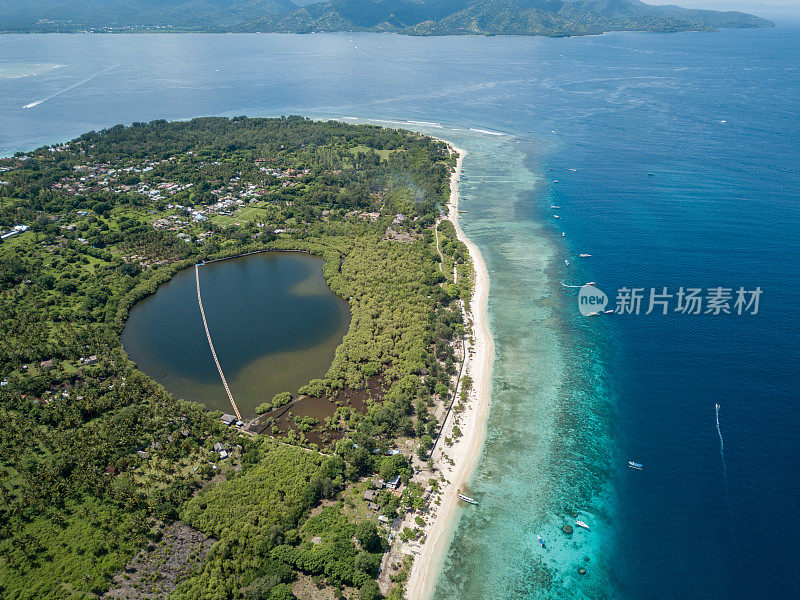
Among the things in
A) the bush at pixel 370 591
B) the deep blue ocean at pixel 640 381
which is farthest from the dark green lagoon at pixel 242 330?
the deep blue ocean at pixel 640 381

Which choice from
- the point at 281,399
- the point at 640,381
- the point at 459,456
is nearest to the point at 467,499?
the point at 459,456

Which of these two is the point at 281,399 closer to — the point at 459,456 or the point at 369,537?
the point at 369,537

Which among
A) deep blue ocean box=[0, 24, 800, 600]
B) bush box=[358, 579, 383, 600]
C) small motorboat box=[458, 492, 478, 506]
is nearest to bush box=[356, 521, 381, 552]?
bush box=[358, 579, 383, 600]

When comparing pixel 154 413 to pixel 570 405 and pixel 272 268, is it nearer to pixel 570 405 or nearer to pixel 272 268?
pixel 272 268

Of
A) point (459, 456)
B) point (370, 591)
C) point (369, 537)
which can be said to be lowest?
point (459, 456)

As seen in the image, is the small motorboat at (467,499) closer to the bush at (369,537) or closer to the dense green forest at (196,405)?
the dense green forest at (196,405)

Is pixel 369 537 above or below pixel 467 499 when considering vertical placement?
above

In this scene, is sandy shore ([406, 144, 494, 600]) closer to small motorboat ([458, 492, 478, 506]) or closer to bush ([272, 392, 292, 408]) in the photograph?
small motorboat ([458, 492, 478, 506])
